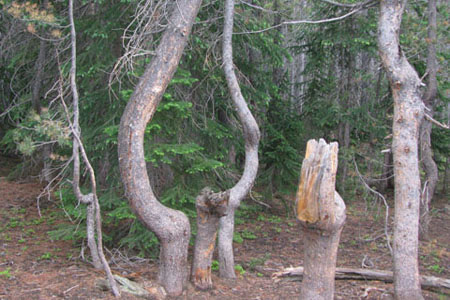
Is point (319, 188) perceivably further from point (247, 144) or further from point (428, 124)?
point (428, 124)

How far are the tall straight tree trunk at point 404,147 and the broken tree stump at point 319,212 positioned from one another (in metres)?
1.88

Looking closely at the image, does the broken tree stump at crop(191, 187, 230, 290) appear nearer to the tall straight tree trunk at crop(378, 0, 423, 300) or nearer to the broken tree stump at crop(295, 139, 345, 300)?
the broken tree stump at crop(295, 139, 345, 300)

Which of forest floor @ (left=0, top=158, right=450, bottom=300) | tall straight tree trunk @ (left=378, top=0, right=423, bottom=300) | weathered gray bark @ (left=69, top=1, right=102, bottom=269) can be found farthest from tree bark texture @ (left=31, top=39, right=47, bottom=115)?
tall straight tree trunk @ (left=378, top=0, right=423, bottom=300)

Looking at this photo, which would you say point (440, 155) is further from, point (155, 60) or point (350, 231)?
point (155, 60)

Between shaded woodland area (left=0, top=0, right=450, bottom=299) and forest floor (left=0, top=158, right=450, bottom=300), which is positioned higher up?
shaded woodland area (left=0, top=0, right=450, bottom=299)

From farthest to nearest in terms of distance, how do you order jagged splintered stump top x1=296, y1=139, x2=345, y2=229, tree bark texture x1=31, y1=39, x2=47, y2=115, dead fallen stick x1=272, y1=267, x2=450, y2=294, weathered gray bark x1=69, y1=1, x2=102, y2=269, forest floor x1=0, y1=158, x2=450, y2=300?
tree bark texture x1=31, y1=39, x2=47, y2=115, dead fallen stick x1=272, y1=267, x2=450, y2=294, forest floor x1=0, y1=158, x2=450, y2=300, weathered gray bark x1=69, y1=1, x2=102, y2=269, jagged splintered stump top x1=296, y1=139, x2=345, y2=229

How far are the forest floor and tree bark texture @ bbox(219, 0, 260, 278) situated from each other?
16.0 inches

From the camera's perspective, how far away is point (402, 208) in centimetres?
579

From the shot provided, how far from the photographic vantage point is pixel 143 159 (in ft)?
18.5

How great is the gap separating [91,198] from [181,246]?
163 cm

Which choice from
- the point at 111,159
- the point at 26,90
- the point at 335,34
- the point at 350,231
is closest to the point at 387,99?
the point at 335,34

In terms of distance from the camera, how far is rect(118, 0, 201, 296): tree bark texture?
5531 millimetres

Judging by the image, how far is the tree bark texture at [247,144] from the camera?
7.03 meters

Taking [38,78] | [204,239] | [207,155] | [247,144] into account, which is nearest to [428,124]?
[247,144]
